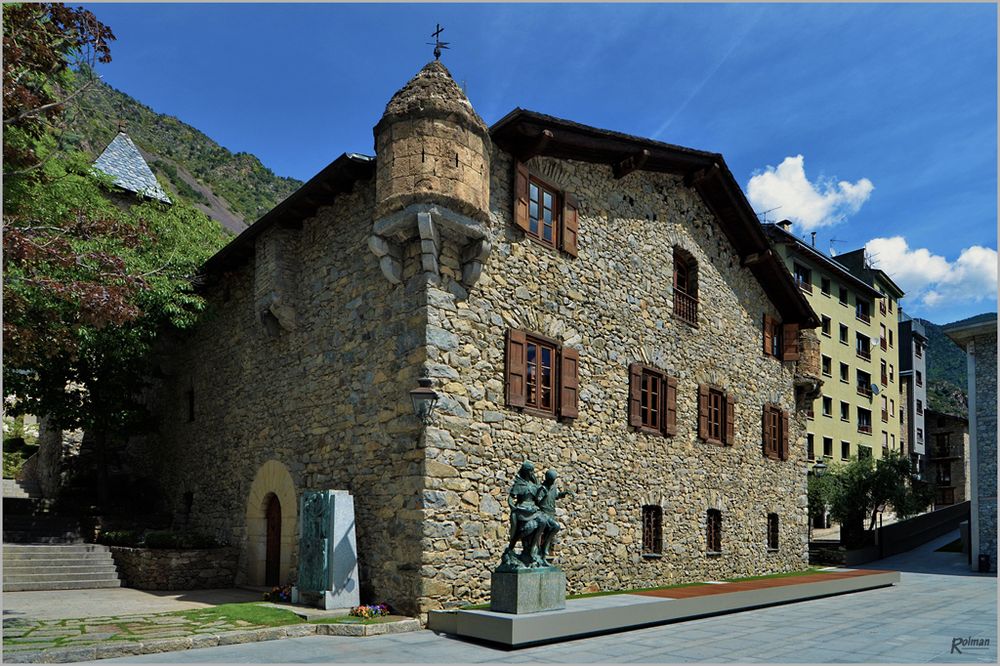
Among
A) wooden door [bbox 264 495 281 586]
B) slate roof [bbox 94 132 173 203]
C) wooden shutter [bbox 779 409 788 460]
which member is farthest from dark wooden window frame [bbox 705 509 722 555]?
slate roof [bbox 94 132 173 203]

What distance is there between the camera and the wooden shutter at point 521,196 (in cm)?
1344

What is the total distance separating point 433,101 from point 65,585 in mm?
11807

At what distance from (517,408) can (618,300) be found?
403 centimetres

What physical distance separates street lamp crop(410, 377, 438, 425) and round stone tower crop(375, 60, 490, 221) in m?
→ 2.74

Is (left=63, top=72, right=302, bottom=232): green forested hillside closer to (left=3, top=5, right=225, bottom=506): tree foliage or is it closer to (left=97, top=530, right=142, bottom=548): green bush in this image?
(left=3, top=5, right=225, bottom=506): tree foliage

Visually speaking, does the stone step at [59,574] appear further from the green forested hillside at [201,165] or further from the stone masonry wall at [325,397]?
the green forested hillside at [201,165]

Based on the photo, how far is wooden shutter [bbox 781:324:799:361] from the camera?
76.4ft

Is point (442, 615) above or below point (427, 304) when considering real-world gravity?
below

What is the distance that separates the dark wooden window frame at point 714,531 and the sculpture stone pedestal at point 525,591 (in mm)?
8391

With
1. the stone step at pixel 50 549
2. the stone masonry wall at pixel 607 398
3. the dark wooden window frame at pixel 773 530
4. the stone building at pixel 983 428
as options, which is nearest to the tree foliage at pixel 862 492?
the stone building at pixel 983 428

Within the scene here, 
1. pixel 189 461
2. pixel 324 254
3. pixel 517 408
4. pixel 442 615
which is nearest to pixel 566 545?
pixel 517 408

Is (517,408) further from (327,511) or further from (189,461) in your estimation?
(189,461)

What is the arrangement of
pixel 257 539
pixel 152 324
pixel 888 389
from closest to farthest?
1. pixel 257 539
2. pixel 152 324
3. pixel 888 389

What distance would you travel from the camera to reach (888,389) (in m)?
50.2
